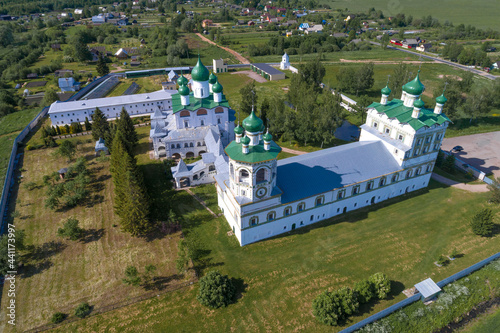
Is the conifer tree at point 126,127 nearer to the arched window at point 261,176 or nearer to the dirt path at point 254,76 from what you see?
the arched window at point 261,176

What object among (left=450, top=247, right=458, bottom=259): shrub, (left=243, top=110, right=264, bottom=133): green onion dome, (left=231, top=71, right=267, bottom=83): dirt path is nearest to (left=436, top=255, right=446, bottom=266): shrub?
(left=450, top=247, right=458, bottom=259): shrub

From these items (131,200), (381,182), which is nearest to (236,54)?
(381,182)

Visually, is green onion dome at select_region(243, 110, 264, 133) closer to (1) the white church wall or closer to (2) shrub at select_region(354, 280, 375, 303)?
(1) the white church wall

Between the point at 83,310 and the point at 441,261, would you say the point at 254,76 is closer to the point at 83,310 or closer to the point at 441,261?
the point at 441,261

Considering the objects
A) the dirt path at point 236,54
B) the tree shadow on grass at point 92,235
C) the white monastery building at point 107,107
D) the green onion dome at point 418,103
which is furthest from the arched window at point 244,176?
the dirt path at point 236,54

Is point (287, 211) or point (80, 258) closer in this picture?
point (80, 258)
